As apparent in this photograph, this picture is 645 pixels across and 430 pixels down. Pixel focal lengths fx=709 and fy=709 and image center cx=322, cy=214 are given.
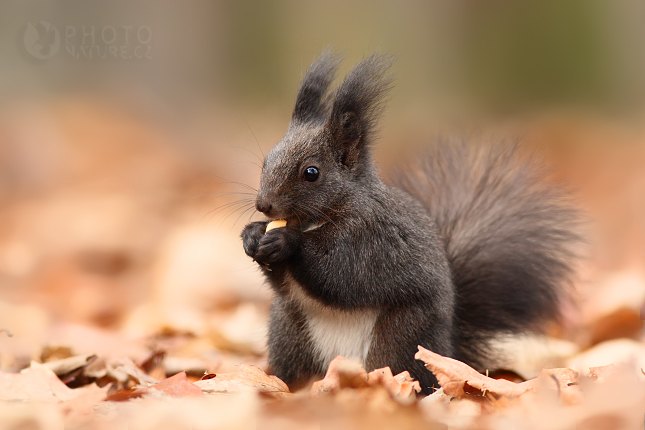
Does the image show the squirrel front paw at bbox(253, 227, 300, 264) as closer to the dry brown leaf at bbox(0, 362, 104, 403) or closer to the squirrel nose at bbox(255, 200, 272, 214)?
the squirrel nose at bbox(255, 200, 272, 214)

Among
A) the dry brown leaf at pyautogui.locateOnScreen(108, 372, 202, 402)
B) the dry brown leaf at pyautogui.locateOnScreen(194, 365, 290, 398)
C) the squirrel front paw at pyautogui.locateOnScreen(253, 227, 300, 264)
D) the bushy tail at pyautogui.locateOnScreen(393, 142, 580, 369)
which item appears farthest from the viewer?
the bushy tail at pyautogui.locateOnScreen(393, 142, 580, 369)

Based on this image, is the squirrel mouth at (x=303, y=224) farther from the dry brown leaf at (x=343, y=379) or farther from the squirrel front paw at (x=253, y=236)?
the dry brown leaf at (x=343, y=379)

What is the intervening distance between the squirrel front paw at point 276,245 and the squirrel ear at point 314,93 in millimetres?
554


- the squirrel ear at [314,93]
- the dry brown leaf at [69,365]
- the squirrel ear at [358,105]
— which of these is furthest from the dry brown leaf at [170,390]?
the squirrel ear at [314,93]

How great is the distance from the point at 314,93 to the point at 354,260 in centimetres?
72

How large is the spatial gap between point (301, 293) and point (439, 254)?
560mm

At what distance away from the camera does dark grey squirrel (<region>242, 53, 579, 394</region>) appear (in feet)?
8.24

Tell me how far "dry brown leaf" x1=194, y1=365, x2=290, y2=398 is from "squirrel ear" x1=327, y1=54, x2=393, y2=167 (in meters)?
0.83

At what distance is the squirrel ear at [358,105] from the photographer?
2574 mm

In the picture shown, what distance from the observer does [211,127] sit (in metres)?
9.81

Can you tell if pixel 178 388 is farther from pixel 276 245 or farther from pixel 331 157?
pixel 331 157

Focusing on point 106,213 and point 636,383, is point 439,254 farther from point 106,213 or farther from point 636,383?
point 106,213

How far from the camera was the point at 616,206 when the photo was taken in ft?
23.5

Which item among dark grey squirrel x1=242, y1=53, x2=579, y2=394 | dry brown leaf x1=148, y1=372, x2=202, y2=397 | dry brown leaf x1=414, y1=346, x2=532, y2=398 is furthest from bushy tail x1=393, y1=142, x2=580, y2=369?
dry brown leaf x1=148, y1=372, x2=202, y2=397
